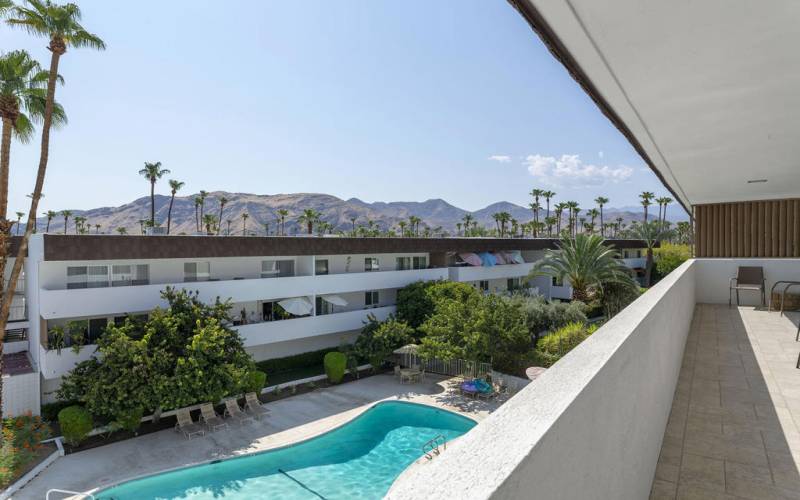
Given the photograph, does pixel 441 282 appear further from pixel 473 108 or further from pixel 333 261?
pixel 473 108

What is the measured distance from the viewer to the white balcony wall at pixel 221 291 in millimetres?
16109

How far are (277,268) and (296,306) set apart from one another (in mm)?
2689

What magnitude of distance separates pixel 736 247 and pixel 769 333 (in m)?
6.72

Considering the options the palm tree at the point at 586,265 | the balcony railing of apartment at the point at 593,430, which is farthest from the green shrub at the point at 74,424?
the palm tree at the point at 586,265

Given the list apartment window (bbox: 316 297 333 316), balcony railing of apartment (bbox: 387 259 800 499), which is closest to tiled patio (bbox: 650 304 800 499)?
balcony railing of apartment (bbox: 387 259 800 499)

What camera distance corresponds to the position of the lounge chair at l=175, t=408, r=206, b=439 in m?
15.7

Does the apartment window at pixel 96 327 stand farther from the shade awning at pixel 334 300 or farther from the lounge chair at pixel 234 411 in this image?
the shade awning at pixel 334 300

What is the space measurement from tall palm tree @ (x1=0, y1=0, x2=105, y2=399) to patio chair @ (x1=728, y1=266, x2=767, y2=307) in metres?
22.9

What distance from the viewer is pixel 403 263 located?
28.5m

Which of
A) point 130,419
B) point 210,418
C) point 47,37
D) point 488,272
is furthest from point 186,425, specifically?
point 488,272

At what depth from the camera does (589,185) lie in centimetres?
6956

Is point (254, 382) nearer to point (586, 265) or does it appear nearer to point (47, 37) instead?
point (47, 37)

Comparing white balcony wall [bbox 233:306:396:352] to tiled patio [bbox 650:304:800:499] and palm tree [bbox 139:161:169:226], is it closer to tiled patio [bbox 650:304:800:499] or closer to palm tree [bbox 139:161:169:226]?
tiled patio [bbox 650:304:800:499]

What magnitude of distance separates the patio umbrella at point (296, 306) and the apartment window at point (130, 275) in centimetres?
587
